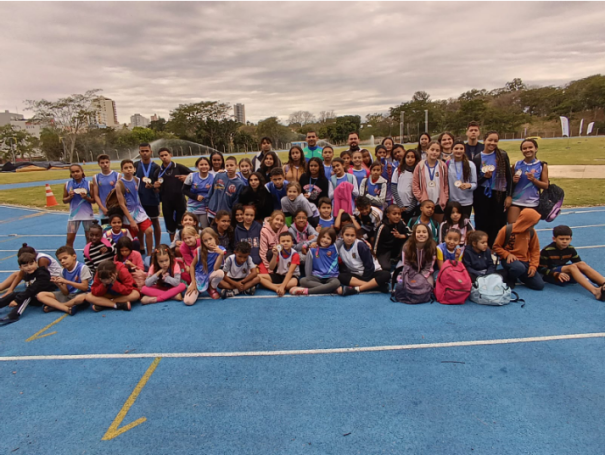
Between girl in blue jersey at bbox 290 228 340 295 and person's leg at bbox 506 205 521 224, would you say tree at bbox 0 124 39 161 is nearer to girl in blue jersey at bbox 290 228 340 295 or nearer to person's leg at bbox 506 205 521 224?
girl in blue jersey at bbox 290 228 340 295

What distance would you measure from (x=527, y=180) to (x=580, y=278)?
1515 millimetres

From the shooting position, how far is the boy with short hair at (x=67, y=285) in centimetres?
473

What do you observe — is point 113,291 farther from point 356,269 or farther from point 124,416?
point 356,269

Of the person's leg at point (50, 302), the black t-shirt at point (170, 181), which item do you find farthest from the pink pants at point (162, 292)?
the black t-shirt at point (170, 181)

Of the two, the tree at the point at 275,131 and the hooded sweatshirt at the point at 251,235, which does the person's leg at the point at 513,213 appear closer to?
the hooded sweatshirt at the point at 251,235

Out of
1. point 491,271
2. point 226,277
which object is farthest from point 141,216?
point 491,271

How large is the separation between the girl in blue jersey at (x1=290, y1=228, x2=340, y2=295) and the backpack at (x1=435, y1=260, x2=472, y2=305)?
4.51 ft

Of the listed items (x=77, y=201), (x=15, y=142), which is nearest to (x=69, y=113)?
(x=15, y=142)

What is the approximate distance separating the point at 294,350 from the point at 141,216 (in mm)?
4069

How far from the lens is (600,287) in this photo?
4.50m

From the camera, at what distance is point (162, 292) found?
5031mm

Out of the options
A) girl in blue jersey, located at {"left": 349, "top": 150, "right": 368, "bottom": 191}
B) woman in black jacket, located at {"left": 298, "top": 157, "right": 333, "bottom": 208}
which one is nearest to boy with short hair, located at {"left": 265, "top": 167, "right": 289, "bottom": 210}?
woman in black jacket, located at {"left": 298, "top": 157, "right": 333, "bottom": 208}

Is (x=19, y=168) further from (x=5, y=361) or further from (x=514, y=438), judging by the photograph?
(x=514, y=438)

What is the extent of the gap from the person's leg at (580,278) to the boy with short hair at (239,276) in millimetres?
4301
